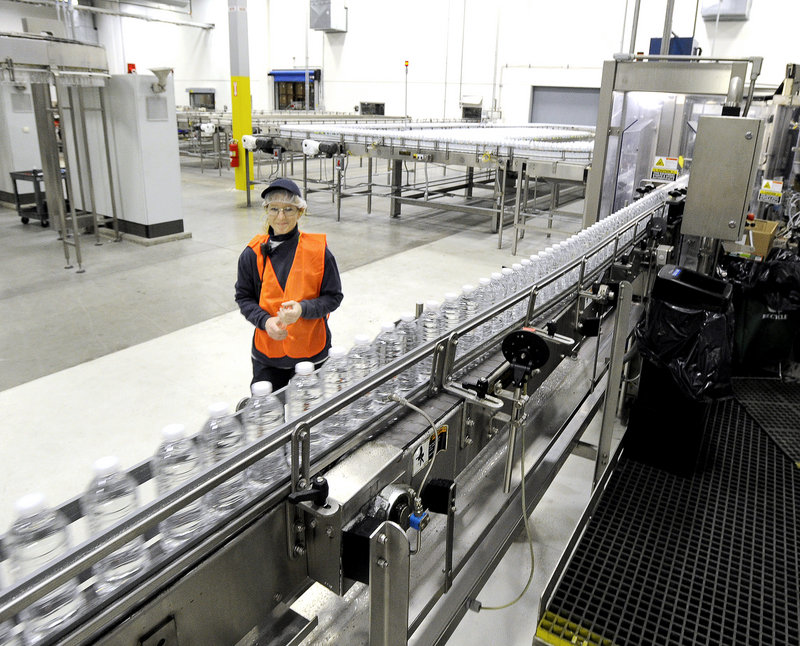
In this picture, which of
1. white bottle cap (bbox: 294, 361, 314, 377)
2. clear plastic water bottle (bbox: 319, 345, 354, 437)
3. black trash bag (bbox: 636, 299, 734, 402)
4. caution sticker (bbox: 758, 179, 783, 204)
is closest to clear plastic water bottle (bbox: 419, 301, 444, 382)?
clear plastic water bottle (bbox: 319, 345, 354, 437)

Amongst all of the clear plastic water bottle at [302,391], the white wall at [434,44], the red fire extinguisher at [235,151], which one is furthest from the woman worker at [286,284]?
the white wall at [434,44]

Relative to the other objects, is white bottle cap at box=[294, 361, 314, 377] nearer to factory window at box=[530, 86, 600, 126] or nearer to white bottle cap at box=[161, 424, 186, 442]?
white bottle cap at box=[161, 424, 186, 442]

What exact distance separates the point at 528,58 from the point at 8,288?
10.0 metres

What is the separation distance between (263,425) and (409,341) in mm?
448

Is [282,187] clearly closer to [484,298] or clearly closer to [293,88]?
[484,298]

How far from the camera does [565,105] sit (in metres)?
11.5

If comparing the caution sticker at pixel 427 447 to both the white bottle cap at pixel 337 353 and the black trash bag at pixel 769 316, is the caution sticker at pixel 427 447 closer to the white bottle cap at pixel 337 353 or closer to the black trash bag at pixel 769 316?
the white bottle cap at pixel 337 353

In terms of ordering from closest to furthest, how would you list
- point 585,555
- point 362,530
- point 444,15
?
1. point 362,530
2. point 585,555
3. point 444,15

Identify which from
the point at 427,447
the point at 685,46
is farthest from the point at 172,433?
the point at 685,46

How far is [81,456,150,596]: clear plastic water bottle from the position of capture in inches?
27.2

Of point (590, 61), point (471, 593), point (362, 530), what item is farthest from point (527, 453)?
point (590, 61)

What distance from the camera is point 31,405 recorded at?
2814 millimetres

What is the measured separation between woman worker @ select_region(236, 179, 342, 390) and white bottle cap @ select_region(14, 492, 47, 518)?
118 centimetres

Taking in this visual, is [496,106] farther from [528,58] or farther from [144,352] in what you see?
[144,352]
